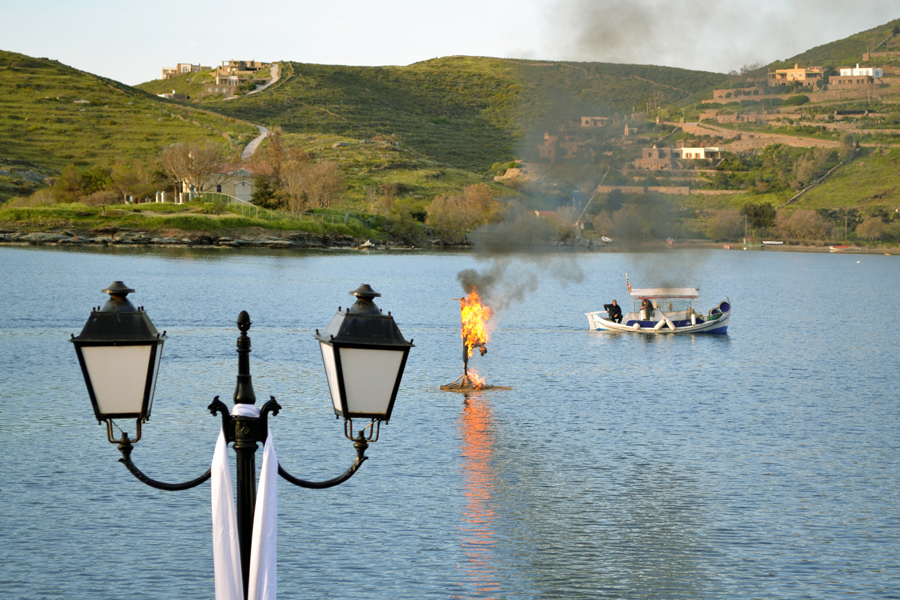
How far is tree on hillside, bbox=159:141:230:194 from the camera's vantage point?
156 m

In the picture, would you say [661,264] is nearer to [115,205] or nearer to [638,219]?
[638,219]

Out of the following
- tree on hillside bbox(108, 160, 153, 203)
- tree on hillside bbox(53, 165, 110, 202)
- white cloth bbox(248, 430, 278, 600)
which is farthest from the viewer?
tree on hillside bbox(108, 160, 153, 203)

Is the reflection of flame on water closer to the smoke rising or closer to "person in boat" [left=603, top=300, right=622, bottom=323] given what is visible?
the smoke rising

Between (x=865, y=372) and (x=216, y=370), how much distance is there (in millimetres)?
36919

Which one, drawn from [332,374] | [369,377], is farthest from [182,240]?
[369,377]

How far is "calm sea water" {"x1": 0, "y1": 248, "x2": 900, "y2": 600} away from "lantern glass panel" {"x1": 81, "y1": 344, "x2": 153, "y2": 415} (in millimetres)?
12588

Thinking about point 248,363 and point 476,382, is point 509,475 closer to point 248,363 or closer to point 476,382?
point 476,382

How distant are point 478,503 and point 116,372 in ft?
63.0

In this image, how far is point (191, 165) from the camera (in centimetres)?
15700

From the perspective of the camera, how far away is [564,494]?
26891 mm

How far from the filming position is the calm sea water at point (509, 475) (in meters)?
20.6

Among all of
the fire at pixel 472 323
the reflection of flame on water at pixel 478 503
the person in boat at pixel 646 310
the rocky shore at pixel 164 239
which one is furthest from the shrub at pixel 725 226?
the reflection of flame on water at pixel 478 503

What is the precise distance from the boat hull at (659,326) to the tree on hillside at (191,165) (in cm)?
10361

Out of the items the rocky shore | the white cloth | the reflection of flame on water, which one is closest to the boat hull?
the reflection of flame on water
